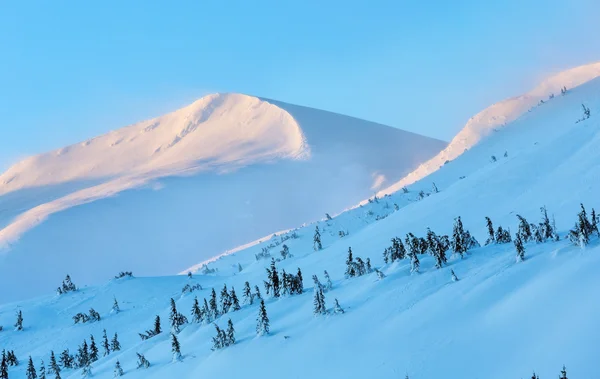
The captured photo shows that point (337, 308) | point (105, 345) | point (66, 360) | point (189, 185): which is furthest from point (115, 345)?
point (189, 185)

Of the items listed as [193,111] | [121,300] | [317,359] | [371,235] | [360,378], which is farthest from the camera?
[193,111]

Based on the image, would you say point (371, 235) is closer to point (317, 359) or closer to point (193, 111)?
point (317, 359)

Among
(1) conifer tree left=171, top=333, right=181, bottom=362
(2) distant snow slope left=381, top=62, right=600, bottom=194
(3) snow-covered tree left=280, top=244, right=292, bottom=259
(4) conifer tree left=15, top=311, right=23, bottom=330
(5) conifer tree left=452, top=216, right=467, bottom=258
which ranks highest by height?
(2) distant snow slope left=381, top=62, right=600, bottom=194

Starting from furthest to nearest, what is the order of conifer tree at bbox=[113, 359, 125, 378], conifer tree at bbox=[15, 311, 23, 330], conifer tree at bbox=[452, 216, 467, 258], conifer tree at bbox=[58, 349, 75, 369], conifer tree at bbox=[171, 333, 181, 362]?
conifer tree at bbox=[15, 311, 23, 330]
conifer tree at bbox=[58, 349, 75, 369]
conifer tree at bbox=[113, 359, 125, 378]
conifer tree at bbox=[171, 333, 181, 362]
conifer tree at bbox=[452, 216, 467, 258]

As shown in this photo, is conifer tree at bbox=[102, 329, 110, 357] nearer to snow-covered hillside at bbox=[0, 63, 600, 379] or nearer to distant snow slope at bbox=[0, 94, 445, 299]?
snow-covered hillside at bbox=[0, 63, 600, 379]

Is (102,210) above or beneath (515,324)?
above

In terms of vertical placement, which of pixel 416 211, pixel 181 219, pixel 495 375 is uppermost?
pixel 181 219

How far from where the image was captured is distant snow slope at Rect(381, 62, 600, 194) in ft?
260

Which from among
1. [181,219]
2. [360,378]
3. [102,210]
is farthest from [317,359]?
[102,210]

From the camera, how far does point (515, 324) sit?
1336cm

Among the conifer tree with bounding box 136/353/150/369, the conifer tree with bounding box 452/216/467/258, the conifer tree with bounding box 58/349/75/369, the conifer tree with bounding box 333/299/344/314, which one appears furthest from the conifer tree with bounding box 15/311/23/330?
the conifer tree with bounding box 452/216/467/258

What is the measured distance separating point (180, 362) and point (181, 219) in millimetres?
99041

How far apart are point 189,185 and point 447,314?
117667 millimetres

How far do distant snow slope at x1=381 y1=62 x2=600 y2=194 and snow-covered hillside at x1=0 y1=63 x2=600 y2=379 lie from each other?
4043 cm
